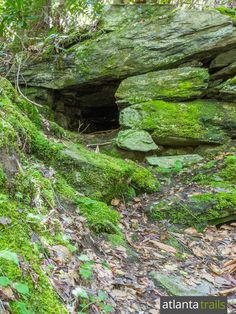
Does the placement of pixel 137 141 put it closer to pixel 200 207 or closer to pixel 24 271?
pixel 200 207

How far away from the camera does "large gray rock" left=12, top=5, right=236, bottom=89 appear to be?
7070mm

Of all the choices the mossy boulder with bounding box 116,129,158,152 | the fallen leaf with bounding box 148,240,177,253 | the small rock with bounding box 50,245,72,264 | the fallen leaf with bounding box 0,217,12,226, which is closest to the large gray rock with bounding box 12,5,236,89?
the mossy boulder with bounding box 116,129,158,152

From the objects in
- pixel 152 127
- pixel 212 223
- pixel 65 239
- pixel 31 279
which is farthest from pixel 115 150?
pixel 31 279

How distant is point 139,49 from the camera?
23.7 ft

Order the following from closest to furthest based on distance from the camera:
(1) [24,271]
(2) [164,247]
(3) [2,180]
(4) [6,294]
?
(4) [6,294]
(1) [24,271]
(3) [2,180]
(2) [164,247]

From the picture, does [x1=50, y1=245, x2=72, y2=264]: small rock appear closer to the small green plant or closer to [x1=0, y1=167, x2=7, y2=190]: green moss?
[x1=0, y1=167, x2=7, y2=190]: green moss

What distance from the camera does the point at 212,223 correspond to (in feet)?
14.6

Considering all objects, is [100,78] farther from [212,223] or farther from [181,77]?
[212,223]

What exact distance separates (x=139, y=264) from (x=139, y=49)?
18.0 ft

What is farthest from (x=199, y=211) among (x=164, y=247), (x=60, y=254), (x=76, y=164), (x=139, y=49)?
(x=139, y=49)

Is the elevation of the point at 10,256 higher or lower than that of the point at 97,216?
higher

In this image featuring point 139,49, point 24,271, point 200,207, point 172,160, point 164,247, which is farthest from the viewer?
point 139,49

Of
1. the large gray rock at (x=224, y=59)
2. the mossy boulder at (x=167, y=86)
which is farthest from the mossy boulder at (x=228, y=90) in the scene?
the large gray rock at (x=224, y=59)

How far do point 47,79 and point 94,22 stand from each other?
2.01 metres
